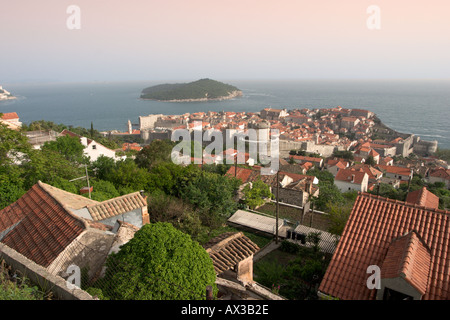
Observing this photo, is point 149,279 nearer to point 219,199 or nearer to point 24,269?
point 24,269

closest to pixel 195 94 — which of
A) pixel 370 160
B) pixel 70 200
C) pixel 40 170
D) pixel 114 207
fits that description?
pixel 370 160

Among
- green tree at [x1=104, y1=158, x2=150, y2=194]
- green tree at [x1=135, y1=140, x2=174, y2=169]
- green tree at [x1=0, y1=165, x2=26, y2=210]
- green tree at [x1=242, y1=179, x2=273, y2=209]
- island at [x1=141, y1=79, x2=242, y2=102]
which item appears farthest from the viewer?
island at [x1=141, y1=79, x2=242, y2=102]

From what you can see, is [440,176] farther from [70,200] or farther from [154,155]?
[70,200]

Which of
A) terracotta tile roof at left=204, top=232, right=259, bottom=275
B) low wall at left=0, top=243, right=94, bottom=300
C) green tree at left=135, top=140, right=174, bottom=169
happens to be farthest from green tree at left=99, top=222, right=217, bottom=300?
Result: green tree at left=135, top=140, right=174, bottom=169

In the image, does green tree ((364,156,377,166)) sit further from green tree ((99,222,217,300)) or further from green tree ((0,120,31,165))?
green tree ((99,222,217,300))

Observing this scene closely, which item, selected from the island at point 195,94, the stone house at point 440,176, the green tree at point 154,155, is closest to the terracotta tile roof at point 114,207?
the green tree at point 154,155

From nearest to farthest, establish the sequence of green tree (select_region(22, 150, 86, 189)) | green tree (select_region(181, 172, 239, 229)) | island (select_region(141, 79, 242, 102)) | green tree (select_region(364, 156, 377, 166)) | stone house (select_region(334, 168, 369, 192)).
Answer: green tree (select_region(22, 150, 86, 189)) → green tree (select_region(181, 172, 239, 229)) → stone house (select_region(334, 168, 369, 192)) → green tree (select_region(364, 156, 377, 166)) → island (select_region(141, 79, 242, 102))

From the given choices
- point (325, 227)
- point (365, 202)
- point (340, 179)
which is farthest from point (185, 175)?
point (340, 179)
